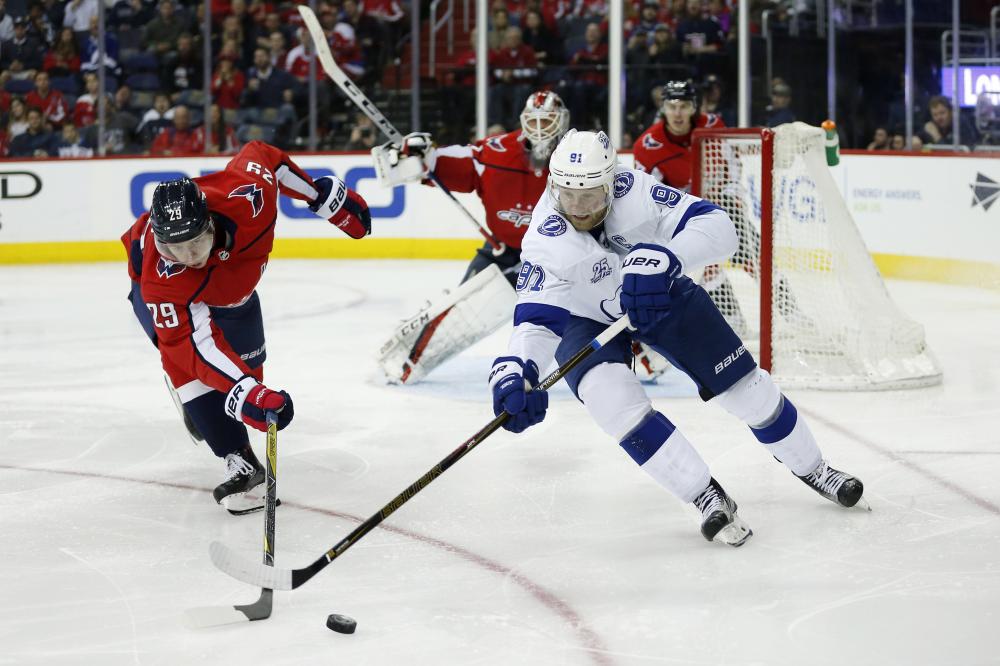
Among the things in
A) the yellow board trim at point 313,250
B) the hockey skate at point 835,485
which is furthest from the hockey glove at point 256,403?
the yellow board trim at point 313,250

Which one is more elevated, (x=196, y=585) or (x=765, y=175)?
(x=765, y=175)

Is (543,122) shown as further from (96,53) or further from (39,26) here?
(39,26)

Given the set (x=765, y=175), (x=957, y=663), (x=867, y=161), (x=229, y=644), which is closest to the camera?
(x=957, y=663)

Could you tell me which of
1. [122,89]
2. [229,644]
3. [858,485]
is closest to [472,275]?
[858,485]

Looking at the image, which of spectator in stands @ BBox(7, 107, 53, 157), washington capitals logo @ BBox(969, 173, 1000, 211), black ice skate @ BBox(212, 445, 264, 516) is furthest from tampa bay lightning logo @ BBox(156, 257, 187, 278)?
spectator in stands @ BBox(7, 107, 53, 157)

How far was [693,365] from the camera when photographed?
3.18 m

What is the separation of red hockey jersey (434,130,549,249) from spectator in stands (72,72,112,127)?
502 cm

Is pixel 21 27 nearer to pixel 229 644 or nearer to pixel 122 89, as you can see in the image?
pixel 122 89

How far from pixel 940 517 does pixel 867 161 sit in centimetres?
484

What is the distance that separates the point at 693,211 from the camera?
10.3 feet

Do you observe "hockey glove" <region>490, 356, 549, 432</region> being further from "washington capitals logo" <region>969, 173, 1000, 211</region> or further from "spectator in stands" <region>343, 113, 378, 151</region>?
"spectator in stands" <region>343, 113, 378, 151</region>

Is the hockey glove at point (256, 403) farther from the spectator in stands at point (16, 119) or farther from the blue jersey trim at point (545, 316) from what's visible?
the spectator in stands at point (16, 119)

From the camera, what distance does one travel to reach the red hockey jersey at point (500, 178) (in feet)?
16.4

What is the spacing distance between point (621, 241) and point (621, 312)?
0.55ft
